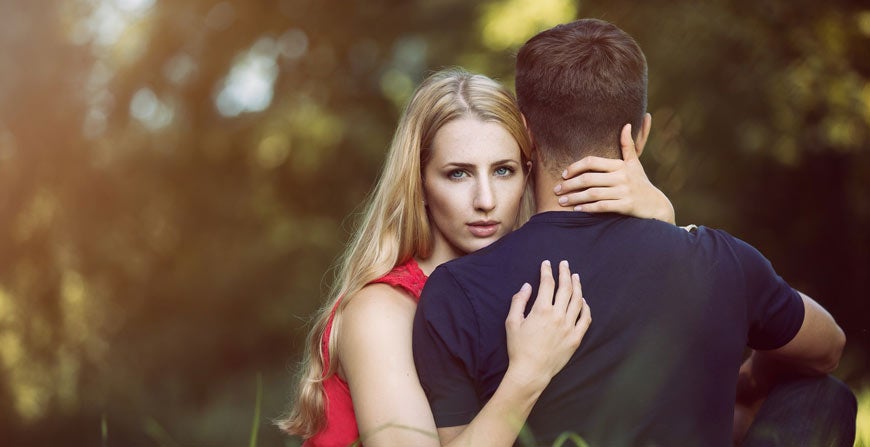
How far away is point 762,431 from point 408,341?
1.03 m

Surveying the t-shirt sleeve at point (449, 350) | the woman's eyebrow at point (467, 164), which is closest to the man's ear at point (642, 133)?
the woman's eyebrow at point (467, 164)

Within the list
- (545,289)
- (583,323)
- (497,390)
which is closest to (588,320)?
(583,323)

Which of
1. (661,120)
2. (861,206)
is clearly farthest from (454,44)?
(861,206)

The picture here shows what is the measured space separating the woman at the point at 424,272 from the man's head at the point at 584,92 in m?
0.14

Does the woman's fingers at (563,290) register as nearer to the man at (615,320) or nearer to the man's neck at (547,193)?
the man at (615,320)

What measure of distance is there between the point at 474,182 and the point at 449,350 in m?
0.66

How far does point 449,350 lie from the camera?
249cm

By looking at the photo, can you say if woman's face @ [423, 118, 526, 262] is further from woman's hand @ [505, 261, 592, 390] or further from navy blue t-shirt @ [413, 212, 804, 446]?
woman's hand @ [505, 261, 592, 390]

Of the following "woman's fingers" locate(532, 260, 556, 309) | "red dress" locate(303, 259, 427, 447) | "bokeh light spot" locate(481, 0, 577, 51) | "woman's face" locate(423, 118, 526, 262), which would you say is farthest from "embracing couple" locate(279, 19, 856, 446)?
"bokeh light spot" locate(481, 0, 577, 51)

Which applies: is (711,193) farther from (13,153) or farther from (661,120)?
(13,153)

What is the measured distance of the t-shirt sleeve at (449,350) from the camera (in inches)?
98.0

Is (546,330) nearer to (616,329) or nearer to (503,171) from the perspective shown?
(616,329)

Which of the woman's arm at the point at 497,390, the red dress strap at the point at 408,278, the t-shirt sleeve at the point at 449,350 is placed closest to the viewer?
the woman's arm at the point at 497,390

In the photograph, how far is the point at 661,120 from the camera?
262 inches
